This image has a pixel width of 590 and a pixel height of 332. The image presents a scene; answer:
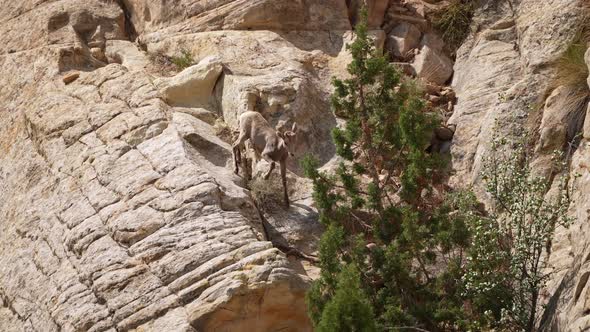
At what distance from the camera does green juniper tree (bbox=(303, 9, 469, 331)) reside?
15898mm

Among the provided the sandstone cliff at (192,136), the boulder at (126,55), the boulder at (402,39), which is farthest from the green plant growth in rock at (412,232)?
the boulder at (126,55)

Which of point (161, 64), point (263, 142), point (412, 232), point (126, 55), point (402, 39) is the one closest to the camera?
point (412, 232)

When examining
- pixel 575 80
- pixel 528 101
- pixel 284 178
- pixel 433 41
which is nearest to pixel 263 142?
pixel 284 178

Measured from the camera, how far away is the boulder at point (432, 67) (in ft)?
71.3

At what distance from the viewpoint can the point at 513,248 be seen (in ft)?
53.6

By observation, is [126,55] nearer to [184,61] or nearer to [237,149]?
[184,61]

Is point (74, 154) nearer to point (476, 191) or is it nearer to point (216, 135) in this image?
point (216, 135)

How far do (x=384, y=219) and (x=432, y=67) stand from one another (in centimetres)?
546

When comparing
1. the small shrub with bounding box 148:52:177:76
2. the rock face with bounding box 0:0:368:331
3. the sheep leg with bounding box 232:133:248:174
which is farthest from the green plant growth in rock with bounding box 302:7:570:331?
the small shrub with bounding box 148:52:177:76

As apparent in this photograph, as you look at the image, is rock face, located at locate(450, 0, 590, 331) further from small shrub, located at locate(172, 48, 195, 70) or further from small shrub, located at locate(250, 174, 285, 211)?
small shrub, located at locate(172, 48, 195, 70)

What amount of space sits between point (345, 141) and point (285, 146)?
1.22m

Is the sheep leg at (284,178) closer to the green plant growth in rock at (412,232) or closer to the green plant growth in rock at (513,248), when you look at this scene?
the green plant growth in rock at (412,232)

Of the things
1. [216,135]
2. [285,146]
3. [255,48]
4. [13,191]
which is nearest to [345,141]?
[285,146]

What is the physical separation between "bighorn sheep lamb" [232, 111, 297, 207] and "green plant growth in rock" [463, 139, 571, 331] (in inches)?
146
